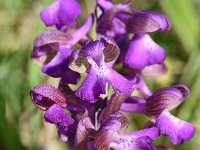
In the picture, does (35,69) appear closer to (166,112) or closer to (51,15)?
(51,15)

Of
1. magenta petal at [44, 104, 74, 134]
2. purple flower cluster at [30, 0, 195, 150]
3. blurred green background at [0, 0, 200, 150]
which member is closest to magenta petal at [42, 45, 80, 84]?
purple flower cluster at [30, 0, 195, 150]

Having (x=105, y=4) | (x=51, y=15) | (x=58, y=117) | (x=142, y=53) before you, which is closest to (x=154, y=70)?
(x=142, y=53)

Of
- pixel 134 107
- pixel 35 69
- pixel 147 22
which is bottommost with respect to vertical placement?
pixel 35 69

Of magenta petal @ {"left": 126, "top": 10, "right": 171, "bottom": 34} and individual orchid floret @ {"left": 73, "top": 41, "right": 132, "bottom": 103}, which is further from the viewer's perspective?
magenta petal @ {"left": 126, "top": 10, "right": 171, "bottom": 34}

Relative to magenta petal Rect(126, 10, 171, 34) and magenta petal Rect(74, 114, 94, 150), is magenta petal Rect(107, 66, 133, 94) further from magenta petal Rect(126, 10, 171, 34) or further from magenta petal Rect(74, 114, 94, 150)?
magenta petal Rect(126, 10, 171, 34)

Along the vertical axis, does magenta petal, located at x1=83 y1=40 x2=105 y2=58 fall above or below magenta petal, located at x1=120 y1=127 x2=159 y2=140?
above

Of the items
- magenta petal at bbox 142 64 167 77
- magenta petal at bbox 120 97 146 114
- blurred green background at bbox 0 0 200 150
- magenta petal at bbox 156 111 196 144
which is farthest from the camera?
blurred green background at bbox 0 0 200 150

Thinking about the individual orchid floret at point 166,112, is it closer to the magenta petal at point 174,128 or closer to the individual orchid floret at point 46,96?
the magenta petal at point 174,128
